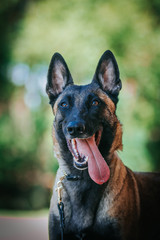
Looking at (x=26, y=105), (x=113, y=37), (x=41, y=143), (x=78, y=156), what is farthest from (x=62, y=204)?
(x=26, y=105)

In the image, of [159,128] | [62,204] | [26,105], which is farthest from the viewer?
[26,105]

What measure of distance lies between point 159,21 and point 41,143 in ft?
19.9

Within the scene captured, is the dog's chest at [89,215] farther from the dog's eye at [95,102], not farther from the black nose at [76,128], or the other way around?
the dog's eye at [95,102]

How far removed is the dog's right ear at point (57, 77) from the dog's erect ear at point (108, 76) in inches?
10.7

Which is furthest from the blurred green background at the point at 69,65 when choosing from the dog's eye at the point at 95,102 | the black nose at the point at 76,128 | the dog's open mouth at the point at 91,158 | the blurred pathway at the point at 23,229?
the black nose at the point at 76,128

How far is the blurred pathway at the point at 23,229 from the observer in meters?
4.51

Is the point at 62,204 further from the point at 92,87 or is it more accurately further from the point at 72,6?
the point at 72,6

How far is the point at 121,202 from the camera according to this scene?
2412mm

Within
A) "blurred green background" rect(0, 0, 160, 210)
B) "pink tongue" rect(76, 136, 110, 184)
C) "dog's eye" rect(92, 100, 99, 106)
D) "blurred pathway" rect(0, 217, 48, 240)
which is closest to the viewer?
"pink tongue" rect(76, 136, 110, 184)

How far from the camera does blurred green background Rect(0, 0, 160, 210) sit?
911 centimetres

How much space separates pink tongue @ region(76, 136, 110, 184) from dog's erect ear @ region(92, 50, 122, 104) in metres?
0.50

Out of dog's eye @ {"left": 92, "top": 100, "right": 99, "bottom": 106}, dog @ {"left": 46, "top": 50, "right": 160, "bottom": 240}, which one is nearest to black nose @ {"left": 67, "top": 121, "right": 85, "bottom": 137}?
dog @ {"left": 46, "top": 50, "right": 160, "bottom": 240}

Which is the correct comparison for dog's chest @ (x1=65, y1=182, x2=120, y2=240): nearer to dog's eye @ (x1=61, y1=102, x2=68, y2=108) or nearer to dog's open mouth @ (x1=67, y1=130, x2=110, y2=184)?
dog's open mouth @ (x1=67, y1=130, x2=110, y2=184)

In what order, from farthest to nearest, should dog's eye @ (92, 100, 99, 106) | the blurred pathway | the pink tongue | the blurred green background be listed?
the blurred green background
the blurred pathway
dog's eye @ (92, 100, 99, 106)
the pink tongue
